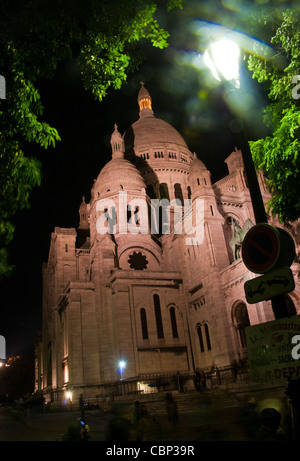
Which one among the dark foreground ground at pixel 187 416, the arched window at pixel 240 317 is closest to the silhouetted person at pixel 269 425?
the dark foreground ground at pixel 187 416

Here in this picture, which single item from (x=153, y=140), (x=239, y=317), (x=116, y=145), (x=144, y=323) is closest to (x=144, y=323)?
(x=144, y=323)

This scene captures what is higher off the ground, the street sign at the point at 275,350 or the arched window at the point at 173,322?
the arched window at the point at 173,322

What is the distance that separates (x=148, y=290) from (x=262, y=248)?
95.1ft

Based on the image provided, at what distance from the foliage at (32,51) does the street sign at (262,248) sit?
4.80 meters

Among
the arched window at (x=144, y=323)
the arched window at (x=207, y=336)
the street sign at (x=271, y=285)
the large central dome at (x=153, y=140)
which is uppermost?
the large central dome at (x=153, y=140)

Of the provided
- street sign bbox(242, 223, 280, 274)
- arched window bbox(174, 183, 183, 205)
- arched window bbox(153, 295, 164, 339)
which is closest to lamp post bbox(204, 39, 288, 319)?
street sign bbox(242, 223, 280, 274)

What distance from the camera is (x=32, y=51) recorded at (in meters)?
7.59

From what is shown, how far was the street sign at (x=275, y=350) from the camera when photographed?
14.1ft

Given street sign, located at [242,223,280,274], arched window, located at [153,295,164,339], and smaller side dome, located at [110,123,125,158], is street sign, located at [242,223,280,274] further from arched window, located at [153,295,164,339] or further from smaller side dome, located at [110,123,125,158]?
smaller side dome, located at [110,123,125,158]

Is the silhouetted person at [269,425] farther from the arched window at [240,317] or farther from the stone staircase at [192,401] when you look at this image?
the arched window at [240,317]

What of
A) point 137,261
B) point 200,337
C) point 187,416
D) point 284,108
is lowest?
point 187,416

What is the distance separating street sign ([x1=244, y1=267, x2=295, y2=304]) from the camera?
15.6ft

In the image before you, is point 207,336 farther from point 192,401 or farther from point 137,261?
point 137,261

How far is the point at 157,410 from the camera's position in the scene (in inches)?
783
